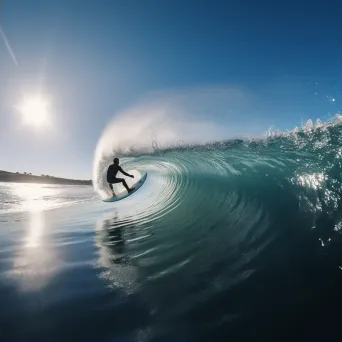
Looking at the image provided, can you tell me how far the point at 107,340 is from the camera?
190 cm

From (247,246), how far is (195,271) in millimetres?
1187

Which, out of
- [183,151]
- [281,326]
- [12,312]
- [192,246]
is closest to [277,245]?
[192,246]

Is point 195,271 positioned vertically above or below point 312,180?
below

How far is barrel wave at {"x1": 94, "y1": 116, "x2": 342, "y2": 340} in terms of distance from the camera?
2.28 meters

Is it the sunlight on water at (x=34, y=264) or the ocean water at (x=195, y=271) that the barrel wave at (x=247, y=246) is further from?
the sunlight on water at (x=34, y=264)

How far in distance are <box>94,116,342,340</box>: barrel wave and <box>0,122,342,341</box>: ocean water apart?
15 mm

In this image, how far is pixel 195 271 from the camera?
3.20 metres

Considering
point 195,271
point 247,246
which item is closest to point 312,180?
point 247,246

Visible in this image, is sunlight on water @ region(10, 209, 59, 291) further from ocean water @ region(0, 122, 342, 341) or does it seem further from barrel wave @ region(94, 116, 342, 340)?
barrel wave @ region(94, 116, 342, 340)

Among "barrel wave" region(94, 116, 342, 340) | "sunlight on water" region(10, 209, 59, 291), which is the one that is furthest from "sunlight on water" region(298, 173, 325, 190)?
"sunlight on water" region(10, 209, 59, 291)

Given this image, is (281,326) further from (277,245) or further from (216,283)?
(277,245)

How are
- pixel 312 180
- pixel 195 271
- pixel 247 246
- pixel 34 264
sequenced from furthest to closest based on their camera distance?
pixel 312 180, pixel 247 246, pixel 34 264, pixel 195 271

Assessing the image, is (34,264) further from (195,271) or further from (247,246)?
(247,246)

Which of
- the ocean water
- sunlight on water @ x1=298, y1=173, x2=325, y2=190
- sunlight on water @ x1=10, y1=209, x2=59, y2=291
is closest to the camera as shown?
the ocean water
